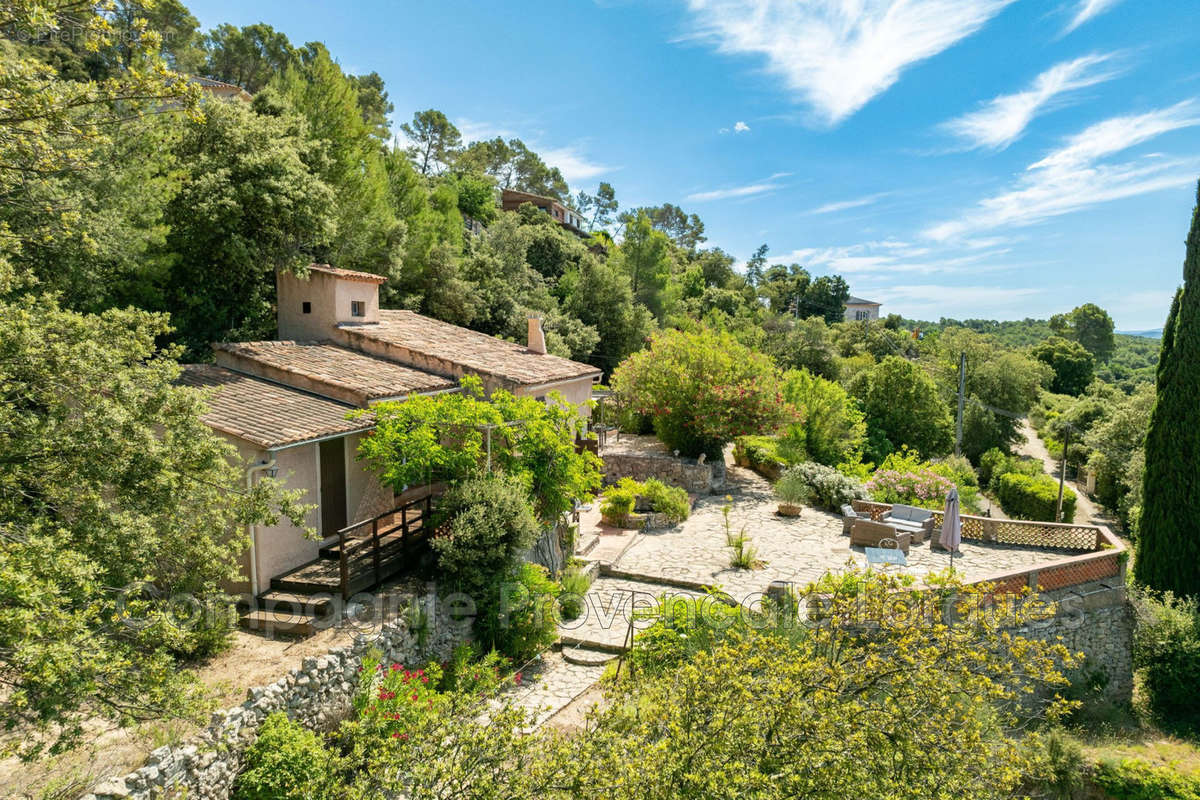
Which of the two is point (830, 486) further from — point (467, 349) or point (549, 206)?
point (549, 206)

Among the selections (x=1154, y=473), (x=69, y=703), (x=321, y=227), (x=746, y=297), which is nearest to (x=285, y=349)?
(x=321, y=227)

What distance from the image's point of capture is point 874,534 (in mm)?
16906

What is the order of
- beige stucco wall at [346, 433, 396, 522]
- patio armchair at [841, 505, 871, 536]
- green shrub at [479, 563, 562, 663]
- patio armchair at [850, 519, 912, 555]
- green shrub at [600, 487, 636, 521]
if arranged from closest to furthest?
green shrub at [479, 563, 562, 663], beige stucco wall at [346, 433, 396, 522], patio armchair at [850, 519, 912, 555], patio armchair at [841, 505, 871, 536], green shrub at [600, 487, 636, 521]

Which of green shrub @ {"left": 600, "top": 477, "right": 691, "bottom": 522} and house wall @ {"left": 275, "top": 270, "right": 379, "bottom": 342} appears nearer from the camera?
house wall @ {"left": 275, "top": 270, "right": 379, "bottom": 342}

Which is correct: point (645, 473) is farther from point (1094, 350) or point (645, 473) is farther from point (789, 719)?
point (1094, 350)

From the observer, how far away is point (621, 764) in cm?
567

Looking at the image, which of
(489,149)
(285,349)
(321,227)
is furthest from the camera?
(489,149)

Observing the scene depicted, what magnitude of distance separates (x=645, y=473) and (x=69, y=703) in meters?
18.8

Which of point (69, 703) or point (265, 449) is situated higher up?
point (265, 449)

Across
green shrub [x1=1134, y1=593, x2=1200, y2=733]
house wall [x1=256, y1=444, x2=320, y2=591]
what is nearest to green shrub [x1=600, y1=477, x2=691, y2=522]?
house wall [x1=256, y1=444, x2=320, y2=591]

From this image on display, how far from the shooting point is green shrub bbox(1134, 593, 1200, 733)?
15.5 m

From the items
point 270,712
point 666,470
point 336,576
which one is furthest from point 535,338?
point 270,712

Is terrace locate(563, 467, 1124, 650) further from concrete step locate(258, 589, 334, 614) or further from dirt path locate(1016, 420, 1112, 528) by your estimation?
dirt path locate(1016, 420, 1112, 528)

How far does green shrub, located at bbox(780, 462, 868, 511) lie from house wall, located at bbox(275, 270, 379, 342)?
14832 mm
